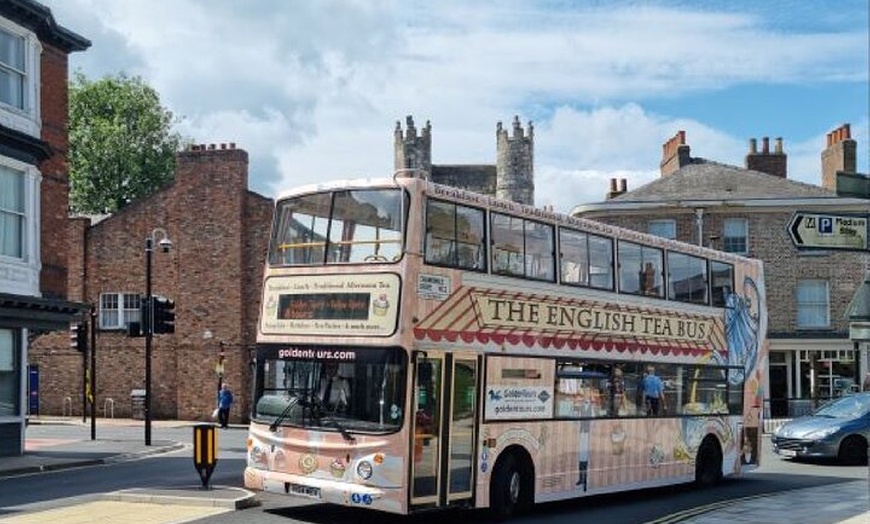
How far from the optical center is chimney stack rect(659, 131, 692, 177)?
4875 centimetres

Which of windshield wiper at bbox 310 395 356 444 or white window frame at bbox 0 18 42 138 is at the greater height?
white window frame at bbox 0 18 42 138

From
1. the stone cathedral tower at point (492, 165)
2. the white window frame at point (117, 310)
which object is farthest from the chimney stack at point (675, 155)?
the stone cathedral tower at point (492, 165)

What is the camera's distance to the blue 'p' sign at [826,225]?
9.63 meters

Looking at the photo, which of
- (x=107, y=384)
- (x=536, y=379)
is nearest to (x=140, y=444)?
(x=107, y=384)

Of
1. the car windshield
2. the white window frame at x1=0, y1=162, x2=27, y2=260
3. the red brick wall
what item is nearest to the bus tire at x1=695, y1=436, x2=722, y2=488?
the car windshield

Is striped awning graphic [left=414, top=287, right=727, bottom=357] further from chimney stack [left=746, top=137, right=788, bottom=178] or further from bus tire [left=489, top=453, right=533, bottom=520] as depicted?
chimney stack [left=746, top=137, right=788, bottom=178]

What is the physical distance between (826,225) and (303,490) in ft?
23.0

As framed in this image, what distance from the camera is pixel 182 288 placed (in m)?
41.7

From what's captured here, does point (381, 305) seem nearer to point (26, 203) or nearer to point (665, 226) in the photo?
point (26, 203)

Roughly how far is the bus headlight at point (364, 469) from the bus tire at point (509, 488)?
2.16m

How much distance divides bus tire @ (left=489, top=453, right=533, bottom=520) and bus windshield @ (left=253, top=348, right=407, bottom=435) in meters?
2.24

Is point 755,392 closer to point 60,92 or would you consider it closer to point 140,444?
point 140,444

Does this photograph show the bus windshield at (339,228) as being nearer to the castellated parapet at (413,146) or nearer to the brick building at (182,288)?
the brick building at (182,288)

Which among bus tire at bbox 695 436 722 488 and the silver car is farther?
the silver car
